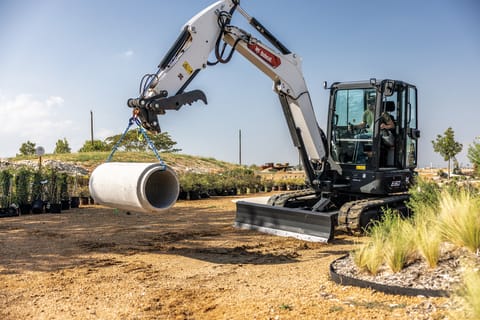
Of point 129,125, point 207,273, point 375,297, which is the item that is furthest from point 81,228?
point 375,297

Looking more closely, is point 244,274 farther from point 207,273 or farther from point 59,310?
point 59,310

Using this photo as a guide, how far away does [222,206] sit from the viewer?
13508mm

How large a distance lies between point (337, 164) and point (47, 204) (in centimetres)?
770

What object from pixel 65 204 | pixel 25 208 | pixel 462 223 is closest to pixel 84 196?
pixel 65 204

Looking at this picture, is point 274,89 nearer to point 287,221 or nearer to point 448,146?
point 287,221

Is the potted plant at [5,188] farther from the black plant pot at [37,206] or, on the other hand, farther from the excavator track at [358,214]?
the excavator track at [358,214]

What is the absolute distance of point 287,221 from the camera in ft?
27.4

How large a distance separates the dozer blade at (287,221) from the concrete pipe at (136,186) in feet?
8.73

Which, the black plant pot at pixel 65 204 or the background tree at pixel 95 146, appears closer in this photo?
the black plant pot at pixel 65 204

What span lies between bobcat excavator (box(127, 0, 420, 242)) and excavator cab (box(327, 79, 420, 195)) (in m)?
0.02

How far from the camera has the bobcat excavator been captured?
26.0 ft

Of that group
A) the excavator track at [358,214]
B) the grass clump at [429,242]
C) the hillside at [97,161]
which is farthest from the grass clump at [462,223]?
the hillside at [97,161]

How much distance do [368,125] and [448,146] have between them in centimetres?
2410

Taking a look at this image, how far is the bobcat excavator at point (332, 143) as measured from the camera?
7934 millimetres
